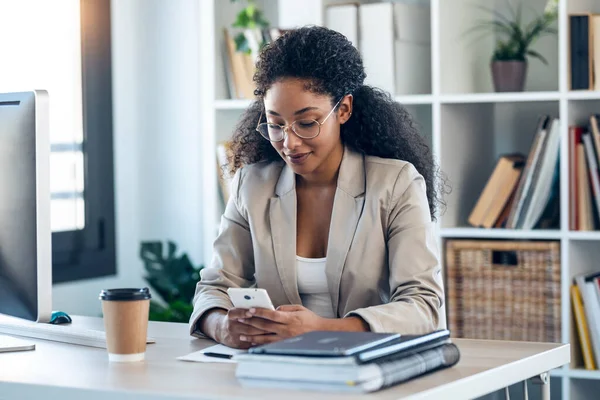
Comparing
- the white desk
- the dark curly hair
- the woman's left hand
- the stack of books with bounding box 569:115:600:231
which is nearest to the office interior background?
the stack of books with bounding box 569:115:600:231

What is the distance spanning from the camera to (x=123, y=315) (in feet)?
5.10

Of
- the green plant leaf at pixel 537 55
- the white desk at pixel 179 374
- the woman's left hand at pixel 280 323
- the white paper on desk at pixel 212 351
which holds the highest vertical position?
the green plant leaf at pixel 537 55

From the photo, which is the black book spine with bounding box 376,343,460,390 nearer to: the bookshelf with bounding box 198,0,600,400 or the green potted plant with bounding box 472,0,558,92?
the bookshelf with bounding box 198,0,600,400

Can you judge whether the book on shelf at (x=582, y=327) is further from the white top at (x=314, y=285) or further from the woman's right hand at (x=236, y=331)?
the woman's right hand at (x=236, y=331)

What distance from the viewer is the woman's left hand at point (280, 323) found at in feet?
5.51

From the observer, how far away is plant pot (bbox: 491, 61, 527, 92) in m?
3.08

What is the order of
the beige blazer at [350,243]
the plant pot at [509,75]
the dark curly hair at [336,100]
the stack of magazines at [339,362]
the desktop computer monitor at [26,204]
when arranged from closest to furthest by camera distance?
the stack of magazines at [339,362], the desktop computer monitor at [26,204], the beige blazer at [350,243], the dark curly hair at [336,100], the plant pot at [509,75]

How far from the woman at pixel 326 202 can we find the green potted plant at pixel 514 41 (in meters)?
1.01

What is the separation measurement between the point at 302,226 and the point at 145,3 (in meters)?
2.03

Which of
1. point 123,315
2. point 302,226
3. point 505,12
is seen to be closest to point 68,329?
point 123,315

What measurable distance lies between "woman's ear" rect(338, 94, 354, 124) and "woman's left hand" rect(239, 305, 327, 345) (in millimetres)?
536

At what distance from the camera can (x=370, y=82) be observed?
3203mm

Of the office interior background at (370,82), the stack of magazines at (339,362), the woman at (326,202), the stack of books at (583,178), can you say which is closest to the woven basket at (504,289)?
the office interior background at (370,82)

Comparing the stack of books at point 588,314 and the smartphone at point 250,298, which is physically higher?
the smartphone at point 250,298
